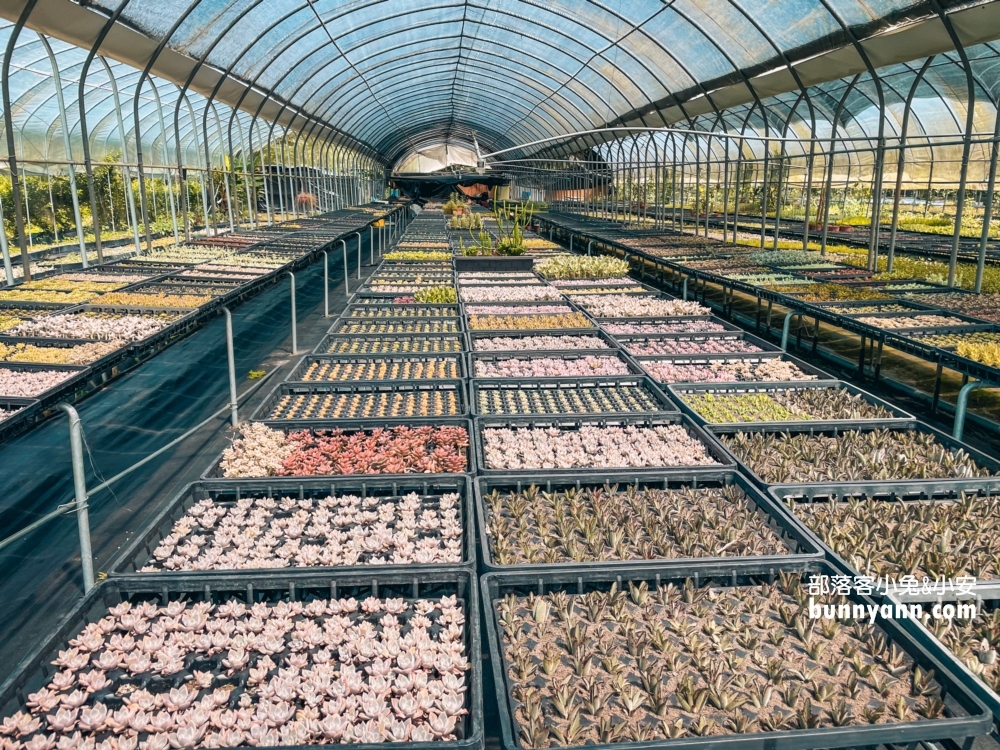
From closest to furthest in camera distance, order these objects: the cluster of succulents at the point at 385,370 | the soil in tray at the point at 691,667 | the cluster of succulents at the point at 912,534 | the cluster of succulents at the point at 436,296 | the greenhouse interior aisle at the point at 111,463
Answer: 1. the soil in tray at the point at 691,667
2. the cluster of succulents at the point at 912,534
3. the greenhouse interior aisle at the point at 111,463
4. the cluster of succulents at the point at 385,370
5. the cluster of succulents at the point at 436,296

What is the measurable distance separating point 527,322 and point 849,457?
4.94 meters

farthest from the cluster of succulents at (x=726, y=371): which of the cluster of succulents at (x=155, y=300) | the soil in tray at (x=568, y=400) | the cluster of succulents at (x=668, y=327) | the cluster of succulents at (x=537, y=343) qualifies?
the cluster of succulents at (x=155, y=300)

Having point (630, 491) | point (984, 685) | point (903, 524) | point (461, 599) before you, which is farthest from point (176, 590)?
point (903, 524)

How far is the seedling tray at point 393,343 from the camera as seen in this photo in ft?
26.0

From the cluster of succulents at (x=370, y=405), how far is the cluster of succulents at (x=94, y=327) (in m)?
1.94

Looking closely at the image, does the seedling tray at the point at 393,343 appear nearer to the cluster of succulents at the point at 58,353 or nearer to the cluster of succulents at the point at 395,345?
the cluster of succulents at the point at 395,345

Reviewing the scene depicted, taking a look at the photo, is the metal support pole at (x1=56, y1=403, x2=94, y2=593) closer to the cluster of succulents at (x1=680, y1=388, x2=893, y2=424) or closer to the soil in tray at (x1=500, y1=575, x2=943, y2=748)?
the soil in tray at (x1=500, y1=575, x2=943, y2=748)

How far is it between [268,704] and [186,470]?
3763mm

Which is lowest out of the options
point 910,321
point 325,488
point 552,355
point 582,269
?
point 325,488

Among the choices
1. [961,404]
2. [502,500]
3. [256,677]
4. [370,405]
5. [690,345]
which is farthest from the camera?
[690,345]

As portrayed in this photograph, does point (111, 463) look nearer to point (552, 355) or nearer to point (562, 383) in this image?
point (562, 383)

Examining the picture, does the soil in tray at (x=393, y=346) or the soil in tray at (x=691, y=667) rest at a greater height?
the soil in tray at (x=393, y=346)

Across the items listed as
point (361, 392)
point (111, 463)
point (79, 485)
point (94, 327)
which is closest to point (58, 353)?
point (94, 327)

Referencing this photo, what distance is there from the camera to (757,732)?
2.56m
